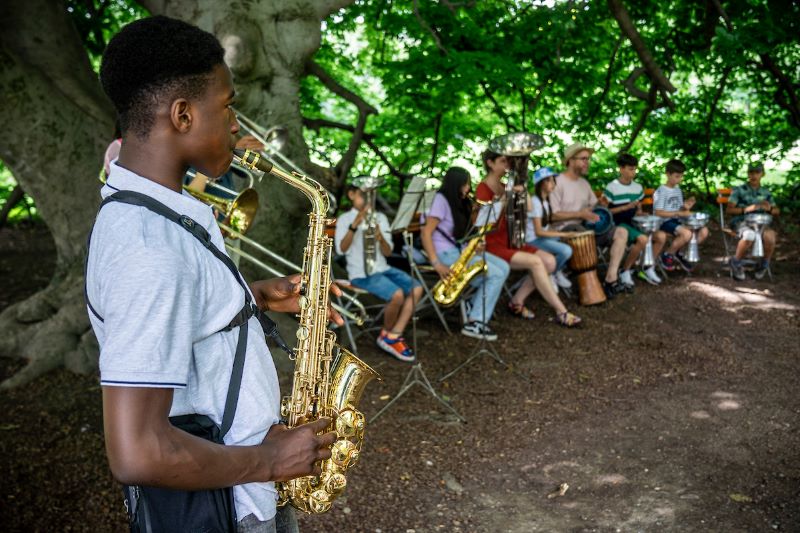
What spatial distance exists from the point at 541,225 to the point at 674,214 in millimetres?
2240

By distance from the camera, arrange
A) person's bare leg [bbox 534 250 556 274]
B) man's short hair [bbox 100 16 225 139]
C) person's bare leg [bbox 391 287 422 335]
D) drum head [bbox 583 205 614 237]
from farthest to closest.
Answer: drum head [bbox 583 205 614 237]
person's bare leg [bbox 534 250 556 274]
person's bare leg [bbox 391 287 422 335]
man's short hair [bbox 100 16 225 139]

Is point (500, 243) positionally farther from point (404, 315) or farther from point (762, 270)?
point (762, 270)

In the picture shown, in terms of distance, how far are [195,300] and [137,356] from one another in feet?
0.56

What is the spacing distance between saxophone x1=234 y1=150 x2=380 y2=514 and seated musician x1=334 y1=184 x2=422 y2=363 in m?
3.90

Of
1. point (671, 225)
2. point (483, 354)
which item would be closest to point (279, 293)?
point (483, 354)

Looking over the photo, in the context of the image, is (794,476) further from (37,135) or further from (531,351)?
(37,135)

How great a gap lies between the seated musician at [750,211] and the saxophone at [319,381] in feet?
26.0

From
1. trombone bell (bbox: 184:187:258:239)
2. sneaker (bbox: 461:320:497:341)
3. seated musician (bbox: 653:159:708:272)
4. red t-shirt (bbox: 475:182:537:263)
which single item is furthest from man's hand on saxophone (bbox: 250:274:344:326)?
seated musician (bbox: 653:159:708:272)

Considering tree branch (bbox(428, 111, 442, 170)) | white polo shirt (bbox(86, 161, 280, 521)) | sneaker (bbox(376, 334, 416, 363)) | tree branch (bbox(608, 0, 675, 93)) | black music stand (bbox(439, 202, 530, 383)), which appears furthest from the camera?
tree branch (bbox(428, 111, 442, 170))

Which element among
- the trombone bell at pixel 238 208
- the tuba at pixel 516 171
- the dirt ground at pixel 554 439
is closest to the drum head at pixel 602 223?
the dirt ground at pixel 554 439

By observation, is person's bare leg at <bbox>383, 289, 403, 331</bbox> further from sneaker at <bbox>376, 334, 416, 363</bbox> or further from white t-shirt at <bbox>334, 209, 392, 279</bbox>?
white t-shirt at <bbox>334, 209, 392, 279</bbox>

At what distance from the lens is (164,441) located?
4.47 feet

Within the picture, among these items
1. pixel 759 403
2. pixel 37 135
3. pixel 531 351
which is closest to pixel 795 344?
pixel 759 403

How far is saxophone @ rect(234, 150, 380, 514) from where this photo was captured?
6.95 ft
